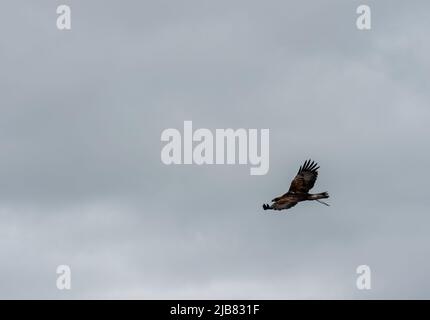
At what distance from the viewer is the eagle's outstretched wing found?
180000 mm

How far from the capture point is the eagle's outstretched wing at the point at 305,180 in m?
180

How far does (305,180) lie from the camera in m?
180
